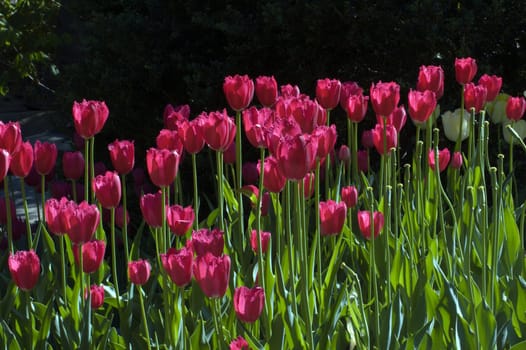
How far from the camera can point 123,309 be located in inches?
92.4

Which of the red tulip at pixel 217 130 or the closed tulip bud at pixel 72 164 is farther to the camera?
the closed tulip bud at pixel 72 164

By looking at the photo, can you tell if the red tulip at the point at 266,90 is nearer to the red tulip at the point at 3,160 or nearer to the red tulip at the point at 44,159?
the red tulip at the point at 44,159

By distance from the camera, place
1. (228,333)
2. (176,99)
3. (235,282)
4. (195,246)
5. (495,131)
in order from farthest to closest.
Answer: (176,99) → (495,131) → (235,282) → (228,333) → (195,246)

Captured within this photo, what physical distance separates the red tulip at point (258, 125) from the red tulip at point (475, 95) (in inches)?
28.5

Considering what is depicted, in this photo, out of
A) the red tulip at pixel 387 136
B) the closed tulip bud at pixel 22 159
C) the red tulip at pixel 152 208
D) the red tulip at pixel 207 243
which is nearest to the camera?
the red tulip at pixel 207 243

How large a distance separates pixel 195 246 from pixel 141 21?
2.75 meters

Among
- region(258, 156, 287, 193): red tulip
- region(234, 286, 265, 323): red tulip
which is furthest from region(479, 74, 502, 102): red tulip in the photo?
region(234, 286, 265, 323): red tulip

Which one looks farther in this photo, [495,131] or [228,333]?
[495,131]

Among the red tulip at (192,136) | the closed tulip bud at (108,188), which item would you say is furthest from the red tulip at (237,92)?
the closed tulip bud at (108,188)

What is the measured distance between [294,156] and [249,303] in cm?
29

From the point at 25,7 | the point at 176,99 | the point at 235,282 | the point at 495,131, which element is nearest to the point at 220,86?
the point at 176,99

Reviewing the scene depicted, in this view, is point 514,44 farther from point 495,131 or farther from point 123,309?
point 123,309

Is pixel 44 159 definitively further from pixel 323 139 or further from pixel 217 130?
pixel 323 139

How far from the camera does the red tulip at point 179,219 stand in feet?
6.71
